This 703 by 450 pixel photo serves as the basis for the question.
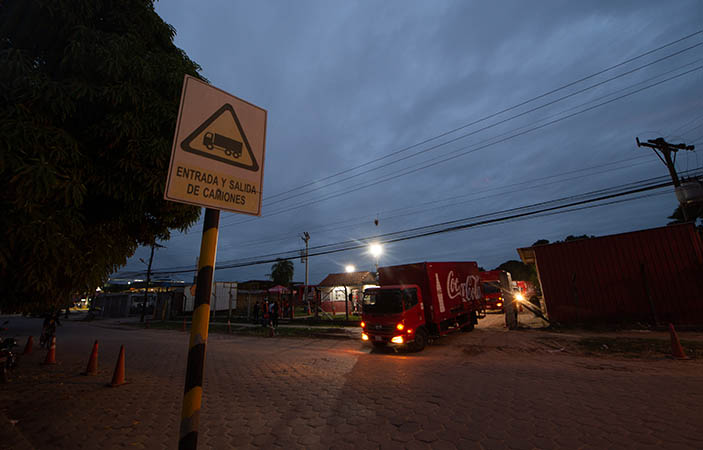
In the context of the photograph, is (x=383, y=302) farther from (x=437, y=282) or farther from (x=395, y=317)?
(x=437, y=282)

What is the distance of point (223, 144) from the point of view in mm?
2014

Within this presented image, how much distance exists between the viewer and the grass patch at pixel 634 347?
8688mm

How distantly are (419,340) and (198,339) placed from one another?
33.4 ft

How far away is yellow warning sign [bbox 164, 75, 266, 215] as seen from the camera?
1.78 meters

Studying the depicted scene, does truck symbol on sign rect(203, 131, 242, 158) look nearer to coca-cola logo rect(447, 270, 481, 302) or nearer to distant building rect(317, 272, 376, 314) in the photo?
coca-cola logo rect(447, 270, 481, 302)

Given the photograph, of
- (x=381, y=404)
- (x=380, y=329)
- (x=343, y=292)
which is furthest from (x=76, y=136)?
(x=343, y=292)

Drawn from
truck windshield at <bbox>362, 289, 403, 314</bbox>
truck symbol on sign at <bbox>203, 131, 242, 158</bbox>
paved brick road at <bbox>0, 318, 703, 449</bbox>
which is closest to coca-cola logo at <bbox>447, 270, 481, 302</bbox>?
truck windshield at <bbox>362, 289, 403, 314</bbox>

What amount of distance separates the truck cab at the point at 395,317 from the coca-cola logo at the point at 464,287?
7.11ft

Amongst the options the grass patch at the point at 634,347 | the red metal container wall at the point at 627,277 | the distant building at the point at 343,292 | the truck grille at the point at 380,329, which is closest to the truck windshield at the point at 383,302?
the truck grille at the point at 380,329

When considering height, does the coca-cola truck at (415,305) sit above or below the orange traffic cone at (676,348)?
above

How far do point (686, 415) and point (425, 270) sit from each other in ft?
25.2

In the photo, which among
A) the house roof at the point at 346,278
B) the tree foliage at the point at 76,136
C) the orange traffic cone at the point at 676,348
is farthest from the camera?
the house roof at the point at 346,278

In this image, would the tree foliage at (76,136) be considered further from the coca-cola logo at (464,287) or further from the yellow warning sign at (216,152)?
the coca-cola logo at (464,287)

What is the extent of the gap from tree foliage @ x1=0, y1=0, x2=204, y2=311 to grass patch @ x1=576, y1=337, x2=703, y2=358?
12.8 meters
